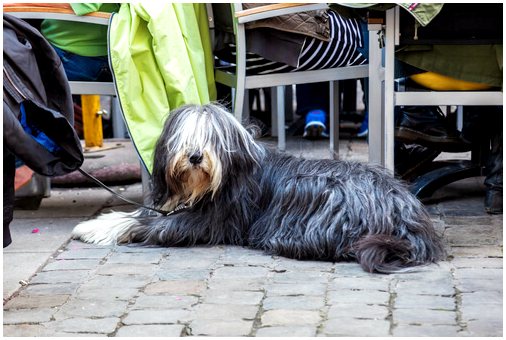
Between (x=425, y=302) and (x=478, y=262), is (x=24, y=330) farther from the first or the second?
(x=478, y=262)

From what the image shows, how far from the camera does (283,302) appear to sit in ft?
11.2

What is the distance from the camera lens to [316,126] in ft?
23.4

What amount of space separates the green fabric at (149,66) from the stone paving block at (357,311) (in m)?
1.72

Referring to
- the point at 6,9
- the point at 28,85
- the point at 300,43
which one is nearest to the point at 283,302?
the point at 28,85

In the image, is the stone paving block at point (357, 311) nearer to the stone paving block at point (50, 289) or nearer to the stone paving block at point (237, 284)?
the stone paving block at point (237, 284)

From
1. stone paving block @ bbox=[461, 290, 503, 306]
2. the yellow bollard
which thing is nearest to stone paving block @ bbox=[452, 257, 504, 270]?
stone paving block @ bbox=[461, 290, 503, 306]

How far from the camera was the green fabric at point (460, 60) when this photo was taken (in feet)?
15.1

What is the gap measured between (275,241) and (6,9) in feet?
6.12

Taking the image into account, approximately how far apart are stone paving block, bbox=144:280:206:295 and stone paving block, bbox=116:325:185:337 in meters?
0.41

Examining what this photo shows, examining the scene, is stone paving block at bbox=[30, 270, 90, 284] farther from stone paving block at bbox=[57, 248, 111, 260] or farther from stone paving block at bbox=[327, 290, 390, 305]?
stone paving block at bbox=[327, 290, 390, 305]

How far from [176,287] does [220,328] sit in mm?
559

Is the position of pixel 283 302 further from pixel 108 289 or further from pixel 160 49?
pixel 160 49

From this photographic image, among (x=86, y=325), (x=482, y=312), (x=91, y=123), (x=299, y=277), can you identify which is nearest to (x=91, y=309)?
(x=86, y=325)

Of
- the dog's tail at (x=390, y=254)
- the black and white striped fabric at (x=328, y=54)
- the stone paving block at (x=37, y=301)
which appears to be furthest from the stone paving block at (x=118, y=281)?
the black and white striped fabric at (x=328, y=54)
